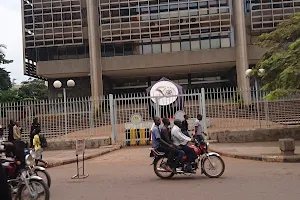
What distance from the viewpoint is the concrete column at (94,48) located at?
113ft

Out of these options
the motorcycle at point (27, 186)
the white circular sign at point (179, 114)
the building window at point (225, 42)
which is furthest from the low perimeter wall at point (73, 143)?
the building window at point (225, 42)

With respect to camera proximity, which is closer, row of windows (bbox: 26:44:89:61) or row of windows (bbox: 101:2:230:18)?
row of windows (bbox: 101:2:230:18)

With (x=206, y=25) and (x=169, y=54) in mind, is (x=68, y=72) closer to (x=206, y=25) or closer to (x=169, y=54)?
(x=169, y=54)

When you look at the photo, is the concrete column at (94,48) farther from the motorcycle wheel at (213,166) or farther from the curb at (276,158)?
the motorcycle wheel at (213,166)

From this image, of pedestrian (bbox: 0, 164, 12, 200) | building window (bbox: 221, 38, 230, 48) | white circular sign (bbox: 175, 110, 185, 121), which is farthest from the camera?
building window (bbox: 221, 38, 230, 48)

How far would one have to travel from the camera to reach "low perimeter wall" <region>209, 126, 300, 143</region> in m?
Answer: 16.8

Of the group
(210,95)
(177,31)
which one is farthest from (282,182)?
(177,31)

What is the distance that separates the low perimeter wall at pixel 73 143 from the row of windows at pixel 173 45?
1959 centimetres

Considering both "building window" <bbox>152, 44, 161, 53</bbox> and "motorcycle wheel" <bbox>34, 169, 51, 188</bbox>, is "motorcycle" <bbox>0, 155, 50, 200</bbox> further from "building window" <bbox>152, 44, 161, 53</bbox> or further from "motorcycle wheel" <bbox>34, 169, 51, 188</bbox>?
"building window" <bbox>152, 44, 161, 53</bbox>

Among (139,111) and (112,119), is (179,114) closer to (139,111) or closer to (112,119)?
(139,111)

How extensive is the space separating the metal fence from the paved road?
6132 mm

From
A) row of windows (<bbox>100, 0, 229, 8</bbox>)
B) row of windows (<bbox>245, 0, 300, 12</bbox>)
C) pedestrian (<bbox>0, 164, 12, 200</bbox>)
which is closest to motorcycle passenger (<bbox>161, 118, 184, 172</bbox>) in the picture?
pedestrian (<bbox>0, 164, 12, 200</bbox>)

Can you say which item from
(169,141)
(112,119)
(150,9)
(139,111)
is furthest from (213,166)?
(150,9)

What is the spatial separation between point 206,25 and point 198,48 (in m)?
2.66
